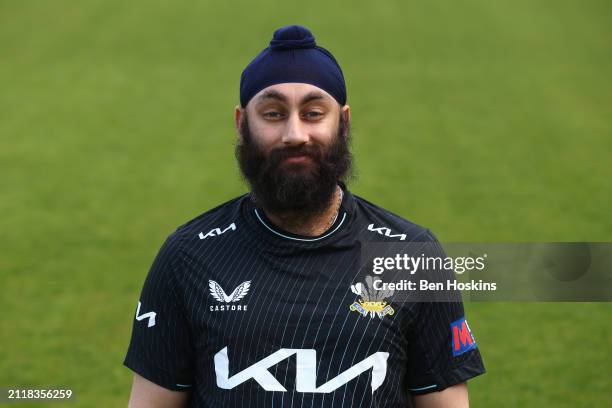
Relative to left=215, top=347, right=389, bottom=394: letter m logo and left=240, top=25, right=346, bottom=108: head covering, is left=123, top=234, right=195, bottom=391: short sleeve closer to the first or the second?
left=215, top=347, right=389, bottom=394: letter m logo

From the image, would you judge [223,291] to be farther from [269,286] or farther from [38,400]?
[38,400]

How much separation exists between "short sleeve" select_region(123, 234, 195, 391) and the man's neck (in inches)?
13.9

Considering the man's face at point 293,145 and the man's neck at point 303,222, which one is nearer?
the man's face at point 293,145

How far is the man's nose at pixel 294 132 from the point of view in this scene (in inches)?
108

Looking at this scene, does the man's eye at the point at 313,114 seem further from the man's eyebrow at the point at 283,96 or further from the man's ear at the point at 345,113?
the man's ear at the point at 345,113

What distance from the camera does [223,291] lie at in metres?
2.78

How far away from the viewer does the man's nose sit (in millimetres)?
2748

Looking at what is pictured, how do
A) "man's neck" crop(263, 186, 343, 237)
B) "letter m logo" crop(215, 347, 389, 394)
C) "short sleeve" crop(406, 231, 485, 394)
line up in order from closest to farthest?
"letter m logo" crop(215, 347, 389, 394), "short sleeve" crop(406, 231, 485, 394), "man's neck" crop(263, 186, 343, 237)

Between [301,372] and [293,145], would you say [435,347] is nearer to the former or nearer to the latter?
[301,372]

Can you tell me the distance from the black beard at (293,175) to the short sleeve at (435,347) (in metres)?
0.49

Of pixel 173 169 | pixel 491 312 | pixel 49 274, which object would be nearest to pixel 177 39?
pixel 173 169

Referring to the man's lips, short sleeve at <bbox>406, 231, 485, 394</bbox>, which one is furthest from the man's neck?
short sleeve at <bbox>406, 231, 485, 394</bbox>

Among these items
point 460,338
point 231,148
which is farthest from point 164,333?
point 231,148

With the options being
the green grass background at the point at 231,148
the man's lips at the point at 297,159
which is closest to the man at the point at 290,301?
the man's lips at the point at 297,159
